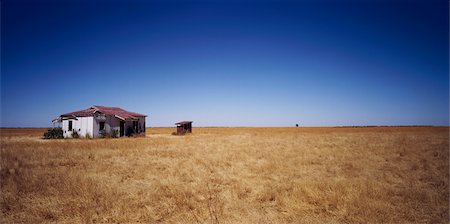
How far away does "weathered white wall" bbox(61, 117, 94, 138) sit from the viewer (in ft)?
94.3

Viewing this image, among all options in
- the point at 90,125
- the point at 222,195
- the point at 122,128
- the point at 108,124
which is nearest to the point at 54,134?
the point at 90,125

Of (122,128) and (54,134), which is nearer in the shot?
(54,134)

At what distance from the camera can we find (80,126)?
29422mm

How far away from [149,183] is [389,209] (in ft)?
20.7

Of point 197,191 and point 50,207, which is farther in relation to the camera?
point 197,191

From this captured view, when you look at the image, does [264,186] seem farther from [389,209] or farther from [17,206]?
[17,206]

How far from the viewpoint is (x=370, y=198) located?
577cm

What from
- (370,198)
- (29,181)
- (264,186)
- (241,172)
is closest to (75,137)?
(29,181)

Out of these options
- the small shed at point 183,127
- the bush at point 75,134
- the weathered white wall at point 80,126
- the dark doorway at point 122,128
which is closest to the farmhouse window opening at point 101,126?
the weathered white wall at point 80,126

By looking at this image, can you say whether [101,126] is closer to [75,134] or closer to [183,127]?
[75,134]

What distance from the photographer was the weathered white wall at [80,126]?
28.7 m

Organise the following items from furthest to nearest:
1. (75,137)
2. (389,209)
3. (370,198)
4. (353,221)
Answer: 1. (75,137)
2. (370,198)
3. (389,209)
4. (353,221)

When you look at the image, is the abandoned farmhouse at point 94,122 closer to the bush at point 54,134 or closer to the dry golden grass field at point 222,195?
the bush at point 54,134

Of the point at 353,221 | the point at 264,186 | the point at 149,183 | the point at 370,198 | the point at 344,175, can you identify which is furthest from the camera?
the point at 344,175
